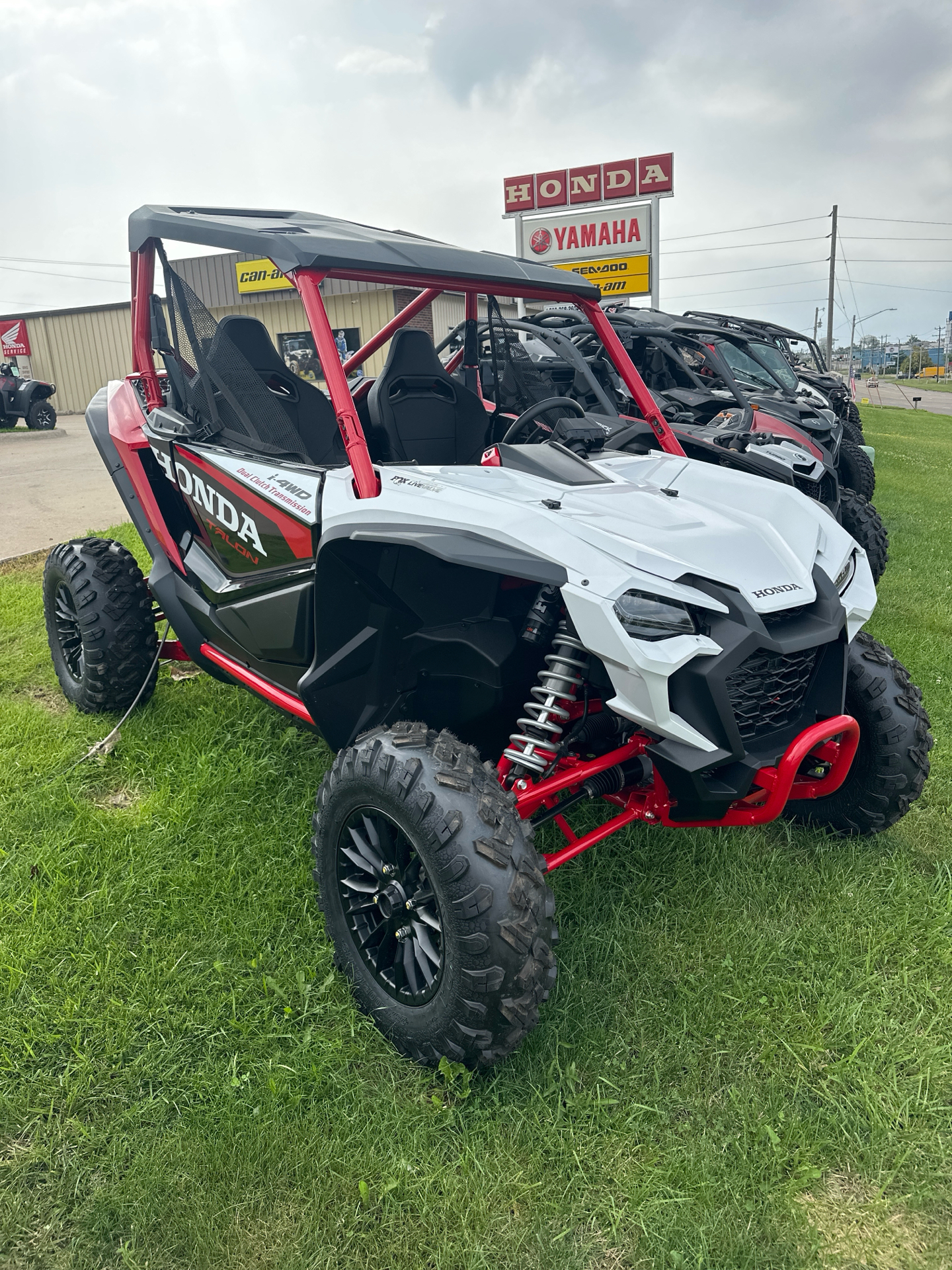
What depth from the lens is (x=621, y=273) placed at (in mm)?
18578

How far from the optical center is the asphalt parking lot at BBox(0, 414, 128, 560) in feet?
26.5

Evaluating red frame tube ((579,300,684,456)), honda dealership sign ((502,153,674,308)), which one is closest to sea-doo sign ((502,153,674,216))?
honda dealership sign ((502,153,674,308))

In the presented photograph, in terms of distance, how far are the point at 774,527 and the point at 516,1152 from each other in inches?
65.4

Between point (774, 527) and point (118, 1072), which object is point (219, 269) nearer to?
point (774, 527)

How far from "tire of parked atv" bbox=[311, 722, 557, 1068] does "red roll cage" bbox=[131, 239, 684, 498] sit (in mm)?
782

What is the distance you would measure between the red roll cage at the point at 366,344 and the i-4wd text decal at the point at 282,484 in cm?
19

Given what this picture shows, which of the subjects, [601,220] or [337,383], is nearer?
[337,383]

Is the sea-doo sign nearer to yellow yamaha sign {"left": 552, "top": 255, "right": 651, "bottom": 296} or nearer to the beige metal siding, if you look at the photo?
yellow yamaha sign {"left": 552, "top": 255, "right": 651, "bottom": 296}

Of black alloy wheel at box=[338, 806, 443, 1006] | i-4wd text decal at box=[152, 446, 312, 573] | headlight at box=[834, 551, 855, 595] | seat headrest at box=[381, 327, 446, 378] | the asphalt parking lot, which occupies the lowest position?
black alloy wheel at box=[338, 806, 443, 1006]

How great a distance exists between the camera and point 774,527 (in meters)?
2.40

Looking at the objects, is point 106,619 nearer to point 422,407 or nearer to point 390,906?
point 422,407

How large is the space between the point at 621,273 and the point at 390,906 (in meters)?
18.6

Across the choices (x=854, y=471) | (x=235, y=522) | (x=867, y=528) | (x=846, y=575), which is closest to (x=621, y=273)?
(x=854, y=471)

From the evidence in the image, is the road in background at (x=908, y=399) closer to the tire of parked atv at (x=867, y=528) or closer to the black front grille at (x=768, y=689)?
the tire of parked atv at (x=867, y=528)
